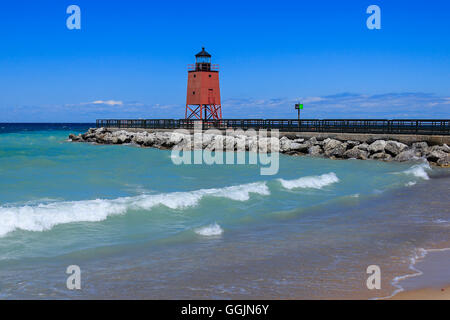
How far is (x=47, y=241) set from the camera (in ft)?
30.2

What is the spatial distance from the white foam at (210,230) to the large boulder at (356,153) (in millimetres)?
20288

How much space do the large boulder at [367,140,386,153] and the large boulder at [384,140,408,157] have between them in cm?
29

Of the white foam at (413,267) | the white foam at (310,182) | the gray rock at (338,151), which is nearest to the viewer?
the white foam at (413,267)

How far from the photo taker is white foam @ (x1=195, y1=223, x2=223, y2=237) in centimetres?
981

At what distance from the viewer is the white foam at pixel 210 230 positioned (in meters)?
9.81

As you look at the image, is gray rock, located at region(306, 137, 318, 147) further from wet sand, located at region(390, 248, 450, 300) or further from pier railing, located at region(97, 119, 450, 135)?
wet sand, located at region(390, 248, 450, 300)

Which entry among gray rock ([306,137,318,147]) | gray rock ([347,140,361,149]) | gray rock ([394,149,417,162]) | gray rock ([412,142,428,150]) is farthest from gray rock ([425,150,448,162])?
gray rock ([306,137,318,147])

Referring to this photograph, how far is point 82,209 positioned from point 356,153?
21.4 meters

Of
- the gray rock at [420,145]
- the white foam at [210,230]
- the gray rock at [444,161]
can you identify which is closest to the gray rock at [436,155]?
the gray rock at [444,161]

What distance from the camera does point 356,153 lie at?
29156 mm

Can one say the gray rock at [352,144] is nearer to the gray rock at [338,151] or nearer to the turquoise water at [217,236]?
the gray rock at [338,151]

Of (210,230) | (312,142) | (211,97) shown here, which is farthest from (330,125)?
(210,230)

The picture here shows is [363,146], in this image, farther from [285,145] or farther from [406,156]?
[285,145]

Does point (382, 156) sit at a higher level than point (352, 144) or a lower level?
lower
